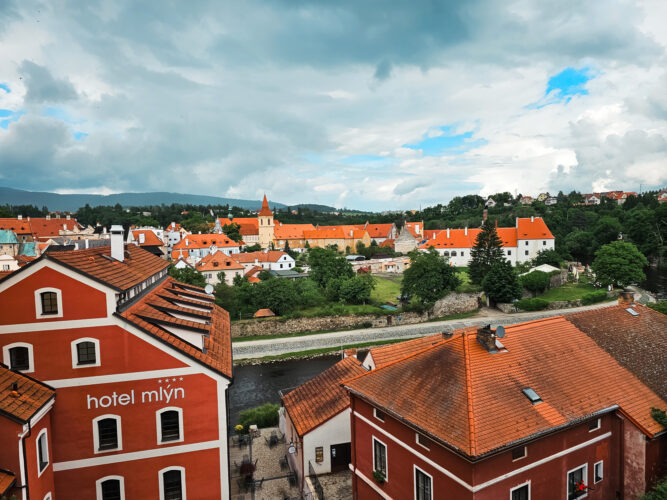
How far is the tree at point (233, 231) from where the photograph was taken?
80438mm

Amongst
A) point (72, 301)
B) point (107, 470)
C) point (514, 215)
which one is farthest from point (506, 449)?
point (514, 215)

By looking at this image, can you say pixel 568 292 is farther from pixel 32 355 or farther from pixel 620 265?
pixel 32 355

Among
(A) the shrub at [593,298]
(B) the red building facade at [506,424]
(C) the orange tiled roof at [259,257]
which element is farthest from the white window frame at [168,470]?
(C) the orange tiled roof at [259,257]

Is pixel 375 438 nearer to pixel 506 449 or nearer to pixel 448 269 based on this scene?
pixel 506 449

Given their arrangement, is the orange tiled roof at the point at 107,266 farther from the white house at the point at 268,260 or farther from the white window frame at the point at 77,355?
the white house at the point at 268,260

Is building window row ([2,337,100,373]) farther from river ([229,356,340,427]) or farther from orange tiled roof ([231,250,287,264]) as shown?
orange tiled roof ([231,250,287,264])

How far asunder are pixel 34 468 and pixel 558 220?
8568cm

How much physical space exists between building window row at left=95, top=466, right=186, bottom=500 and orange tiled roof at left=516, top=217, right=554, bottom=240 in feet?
202

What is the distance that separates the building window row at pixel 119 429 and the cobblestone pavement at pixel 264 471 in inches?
124

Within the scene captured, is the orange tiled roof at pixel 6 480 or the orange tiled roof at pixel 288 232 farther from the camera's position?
the orange tiled roof at pixel 288 232

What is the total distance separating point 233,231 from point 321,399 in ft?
239

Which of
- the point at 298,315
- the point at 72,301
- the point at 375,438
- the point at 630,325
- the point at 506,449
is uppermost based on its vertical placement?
the point at 72,301

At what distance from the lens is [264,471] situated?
1357 centimetres

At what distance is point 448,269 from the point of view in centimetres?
4025
